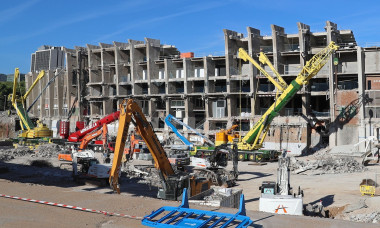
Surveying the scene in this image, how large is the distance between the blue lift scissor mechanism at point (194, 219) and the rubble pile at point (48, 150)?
35.9 m

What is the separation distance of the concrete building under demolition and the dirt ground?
545 inches

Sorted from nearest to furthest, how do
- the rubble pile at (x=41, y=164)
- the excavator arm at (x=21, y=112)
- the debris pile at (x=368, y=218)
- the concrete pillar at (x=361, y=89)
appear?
the debris pile at (x=368, y=218) < the rubble pile at (x=41, y=164) < the concrete pillar at (x=361, y=89) < the excavator arm at (x=21, y=112)

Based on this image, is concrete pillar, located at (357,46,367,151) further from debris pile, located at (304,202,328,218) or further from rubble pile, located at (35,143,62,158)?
rubble pile, located at (35,143,62,158)

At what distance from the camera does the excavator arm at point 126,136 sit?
20906 mm

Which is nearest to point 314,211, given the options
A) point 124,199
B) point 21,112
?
point 124,199

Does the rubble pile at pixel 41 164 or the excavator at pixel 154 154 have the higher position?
the excavator at pixel 154 154

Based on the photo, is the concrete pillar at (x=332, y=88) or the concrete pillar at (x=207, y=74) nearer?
the concrete pillar at (x=332, y=88)

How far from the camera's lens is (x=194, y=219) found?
1160cm

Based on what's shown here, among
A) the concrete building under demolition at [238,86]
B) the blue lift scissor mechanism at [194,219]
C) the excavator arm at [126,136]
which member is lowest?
the blue lift scissor mechanism at [194,219]

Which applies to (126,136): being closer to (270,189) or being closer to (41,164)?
(270,189)

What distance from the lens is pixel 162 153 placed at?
22.4 metres

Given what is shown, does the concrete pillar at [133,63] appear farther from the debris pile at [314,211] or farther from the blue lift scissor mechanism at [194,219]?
the blue lift scissor mechanism at [194,219]

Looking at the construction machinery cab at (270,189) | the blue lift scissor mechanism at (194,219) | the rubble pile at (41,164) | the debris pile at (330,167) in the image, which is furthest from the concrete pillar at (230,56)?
the blue lift scissor mechanism at (194,219)

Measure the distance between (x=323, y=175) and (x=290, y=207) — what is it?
56.9ft
